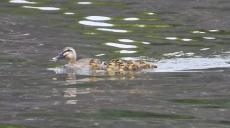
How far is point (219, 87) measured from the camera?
49.1ft

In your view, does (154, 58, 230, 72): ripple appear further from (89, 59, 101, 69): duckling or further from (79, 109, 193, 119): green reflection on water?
(79, 109, 193, 119): green reflection on water

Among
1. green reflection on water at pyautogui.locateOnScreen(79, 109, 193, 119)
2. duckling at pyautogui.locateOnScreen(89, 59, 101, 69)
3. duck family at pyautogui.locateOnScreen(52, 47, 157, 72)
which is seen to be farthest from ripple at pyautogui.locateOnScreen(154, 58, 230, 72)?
green reflection on water at pyautogui.locateOnScreen(79, 109, 193, 119)

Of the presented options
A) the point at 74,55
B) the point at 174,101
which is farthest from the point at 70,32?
the point at 174,101

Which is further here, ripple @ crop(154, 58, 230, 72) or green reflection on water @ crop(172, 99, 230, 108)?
ripple @ crop(154, 58, 230, 72)

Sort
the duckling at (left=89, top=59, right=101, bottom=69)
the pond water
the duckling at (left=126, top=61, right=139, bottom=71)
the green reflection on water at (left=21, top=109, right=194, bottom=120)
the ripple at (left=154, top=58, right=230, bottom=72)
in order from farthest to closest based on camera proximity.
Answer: the ripple at (left=154, top=58, right=230, bottom=72) → the duckling at (left=89, top=59, right=101, bottom=69) → the duckling at (left=126, top=61, right=139, bottom=71) → the pond water → the green reflection on water at (left=21, top=109, right=194, bottom=120)

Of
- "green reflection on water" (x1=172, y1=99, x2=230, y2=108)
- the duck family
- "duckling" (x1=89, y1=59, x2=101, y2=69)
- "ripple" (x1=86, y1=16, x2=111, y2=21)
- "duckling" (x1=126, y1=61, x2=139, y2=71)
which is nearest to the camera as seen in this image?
"green reflection on water" (x1=172, y1=99, x2=230, y2=108)

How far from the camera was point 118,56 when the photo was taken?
19234 mm

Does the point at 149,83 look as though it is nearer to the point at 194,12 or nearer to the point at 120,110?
the point at 120,110

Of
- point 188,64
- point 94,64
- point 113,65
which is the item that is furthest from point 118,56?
point 113,65

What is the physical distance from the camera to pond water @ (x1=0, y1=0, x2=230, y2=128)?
41.4 feet

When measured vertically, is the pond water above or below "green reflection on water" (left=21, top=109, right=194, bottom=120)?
above

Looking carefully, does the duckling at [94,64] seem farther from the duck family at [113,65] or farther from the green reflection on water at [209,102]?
the green reflection on water at [209,102]

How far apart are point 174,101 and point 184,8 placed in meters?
12.8

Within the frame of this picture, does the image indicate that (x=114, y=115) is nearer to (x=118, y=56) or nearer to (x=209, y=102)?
(x=209, y=102)
